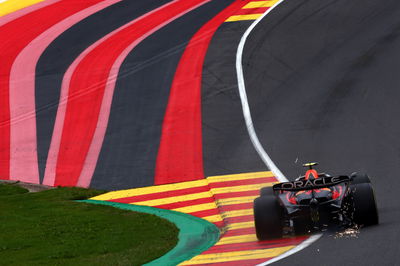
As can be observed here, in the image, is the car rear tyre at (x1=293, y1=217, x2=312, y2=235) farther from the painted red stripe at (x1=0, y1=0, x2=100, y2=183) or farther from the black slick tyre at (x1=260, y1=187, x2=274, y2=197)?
the painted red stripe at (x1=0, y1=0, x2=100, y2=183)

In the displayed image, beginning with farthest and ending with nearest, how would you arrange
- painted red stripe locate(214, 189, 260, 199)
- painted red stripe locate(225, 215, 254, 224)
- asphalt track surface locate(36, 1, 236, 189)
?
asphalt track surface locate(36, 1, 236, 189) < painted red stripe locate(214, 189, 260, 199) < painted red stripe locate(225, 215, 254, 224)

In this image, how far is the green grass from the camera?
12.8m

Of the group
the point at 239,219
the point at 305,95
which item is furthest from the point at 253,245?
the point at 305,95

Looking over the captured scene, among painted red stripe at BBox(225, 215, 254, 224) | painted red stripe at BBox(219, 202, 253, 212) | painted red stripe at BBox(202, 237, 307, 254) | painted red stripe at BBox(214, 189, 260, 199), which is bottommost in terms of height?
painted red stripe at BBox(202, 237, 307, 254)

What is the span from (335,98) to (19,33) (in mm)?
16766

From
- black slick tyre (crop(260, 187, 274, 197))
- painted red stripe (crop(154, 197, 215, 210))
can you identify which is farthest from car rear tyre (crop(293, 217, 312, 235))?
painted red stripe (crop(154, 197, 215, 210))

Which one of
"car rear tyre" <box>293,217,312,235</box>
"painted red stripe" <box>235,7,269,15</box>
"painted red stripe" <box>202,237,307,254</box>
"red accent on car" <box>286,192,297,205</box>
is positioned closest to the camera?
"painted red stripe" <box>202,237,307,254</box>

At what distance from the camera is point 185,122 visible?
24.5 meters

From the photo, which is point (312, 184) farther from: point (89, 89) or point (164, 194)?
point (89, 89)

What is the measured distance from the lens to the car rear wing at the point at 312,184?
12883mm

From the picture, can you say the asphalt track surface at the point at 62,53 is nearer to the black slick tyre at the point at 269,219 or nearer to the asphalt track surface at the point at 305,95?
the asphalt track surface at the point at 305,95

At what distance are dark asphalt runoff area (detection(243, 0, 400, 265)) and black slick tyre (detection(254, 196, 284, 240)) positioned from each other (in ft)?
2.69

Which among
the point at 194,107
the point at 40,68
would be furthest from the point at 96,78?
the point at 194,107

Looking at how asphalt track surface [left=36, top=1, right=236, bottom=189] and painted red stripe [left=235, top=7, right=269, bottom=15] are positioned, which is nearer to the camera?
asphalt track surface [left=36, top=1, right=236, bottom=189]
